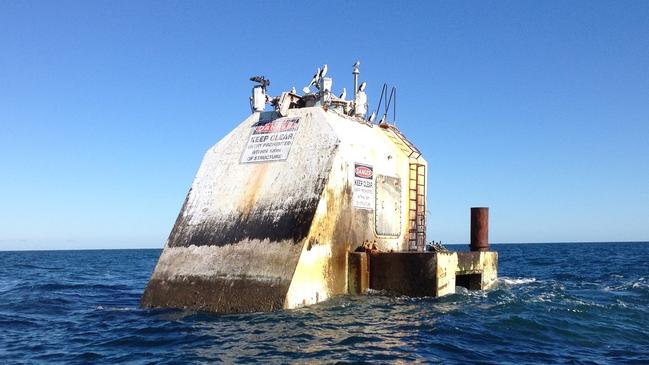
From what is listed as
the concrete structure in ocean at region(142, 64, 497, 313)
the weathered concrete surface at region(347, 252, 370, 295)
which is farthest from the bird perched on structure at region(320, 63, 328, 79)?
the weathered concrete surface at region(347, 252, 370, 295)

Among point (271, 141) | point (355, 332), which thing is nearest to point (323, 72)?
point (271, 141)

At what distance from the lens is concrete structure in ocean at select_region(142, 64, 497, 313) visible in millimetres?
12859

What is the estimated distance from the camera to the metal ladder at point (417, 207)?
17.0 m

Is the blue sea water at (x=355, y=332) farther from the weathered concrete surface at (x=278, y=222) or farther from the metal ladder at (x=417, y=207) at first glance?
the metal ladder at (x=417, y=207)

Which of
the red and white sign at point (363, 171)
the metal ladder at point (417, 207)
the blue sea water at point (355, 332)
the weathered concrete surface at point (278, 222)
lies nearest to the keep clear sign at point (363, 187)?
the red and white sign at point (363, 171)

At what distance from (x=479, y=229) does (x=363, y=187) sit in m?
4.71

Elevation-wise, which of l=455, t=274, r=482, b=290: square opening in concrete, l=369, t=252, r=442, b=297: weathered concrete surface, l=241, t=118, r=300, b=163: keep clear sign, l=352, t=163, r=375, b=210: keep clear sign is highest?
l=241, t=118, r=300, b=163: keep clear sign

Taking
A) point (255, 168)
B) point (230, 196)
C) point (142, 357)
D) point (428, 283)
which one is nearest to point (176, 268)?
point (230, 196)

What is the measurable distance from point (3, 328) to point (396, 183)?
10.1 m

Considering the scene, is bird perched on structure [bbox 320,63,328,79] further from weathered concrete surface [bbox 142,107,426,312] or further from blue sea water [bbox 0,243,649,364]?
blue sea water [bbox 0,243,649,364]

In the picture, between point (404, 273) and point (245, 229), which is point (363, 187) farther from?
point (245, 229)

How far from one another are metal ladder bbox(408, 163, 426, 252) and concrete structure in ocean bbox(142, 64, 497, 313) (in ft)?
0.21

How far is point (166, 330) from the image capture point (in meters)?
11.0

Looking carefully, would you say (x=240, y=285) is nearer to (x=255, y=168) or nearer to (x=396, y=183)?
(x=255, y=168)
